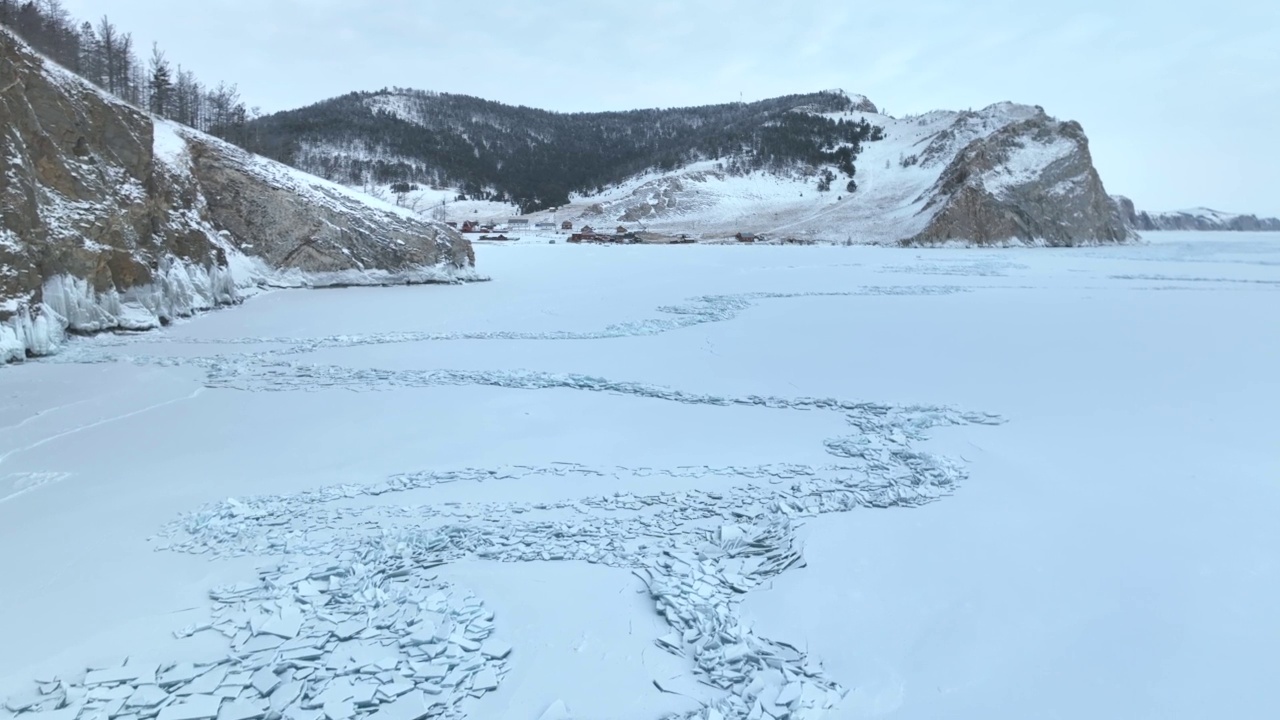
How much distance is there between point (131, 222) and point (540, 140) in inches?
A: 5335

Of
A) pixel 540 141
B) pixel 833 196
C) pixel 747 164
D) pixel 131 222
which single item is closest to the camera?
pixel 131 222

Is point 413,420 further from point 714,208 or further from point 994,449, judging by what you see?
point 714,208

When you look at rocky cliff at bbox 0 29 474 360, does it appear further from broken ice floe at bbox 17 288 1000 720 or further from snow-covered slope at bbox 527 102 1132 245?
snow-covered slope at bbox 527 102 1132 245

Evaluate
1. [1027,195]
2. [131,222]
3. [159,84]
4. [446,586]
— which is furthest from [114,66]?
[1027,195]

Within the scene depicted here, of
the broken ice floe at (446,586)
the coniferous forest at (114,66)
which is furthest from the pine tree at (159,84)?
the broken ice floe at (446,586)

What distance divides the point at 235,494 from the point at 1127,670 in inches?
228

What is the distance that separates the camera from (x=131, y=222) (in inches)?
528

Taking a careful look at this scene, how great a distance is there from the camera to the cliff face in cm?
5338

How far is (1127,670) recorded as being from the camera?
11.4 feet

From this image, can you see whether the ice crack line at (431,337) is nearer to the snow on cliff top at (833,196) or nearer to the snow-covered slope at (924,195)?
the snow-covered slope at (924,195)

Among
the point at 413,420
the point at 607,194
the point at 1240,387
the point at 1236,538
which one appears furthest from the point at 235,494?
the point at 607,194

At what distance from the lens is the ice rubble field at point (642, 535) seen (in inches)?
135

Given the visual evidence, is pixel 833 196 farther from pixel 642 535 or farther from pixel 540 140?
pixel 642 535

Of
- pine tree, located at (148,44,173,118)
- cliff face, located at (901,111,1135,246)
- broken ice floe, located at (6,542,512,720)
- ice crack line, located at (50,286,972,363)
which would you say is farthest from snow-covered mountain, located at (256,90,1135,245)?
broken ice floe, located at (6,542,512,720)
